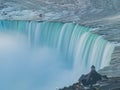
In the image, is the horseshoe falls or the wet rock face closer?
the horseshoe falls

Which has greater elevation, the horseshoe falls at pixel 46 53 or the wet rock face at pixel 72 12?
the wet rock face at pixel 72 12

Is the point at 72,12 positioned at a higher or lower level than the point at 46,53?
higher

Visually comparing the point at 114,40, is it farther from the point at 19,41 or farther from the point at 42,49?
the point at 19,41

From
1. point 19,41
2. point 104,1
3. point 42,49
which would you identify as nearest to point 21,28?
point 19,41

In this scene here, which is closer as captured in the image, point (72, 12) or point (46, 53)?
point (46, 53)

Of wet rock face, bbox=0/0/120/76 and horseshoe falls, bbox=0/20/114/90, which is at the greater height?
wet rock face, bbox=0/0/120/76
